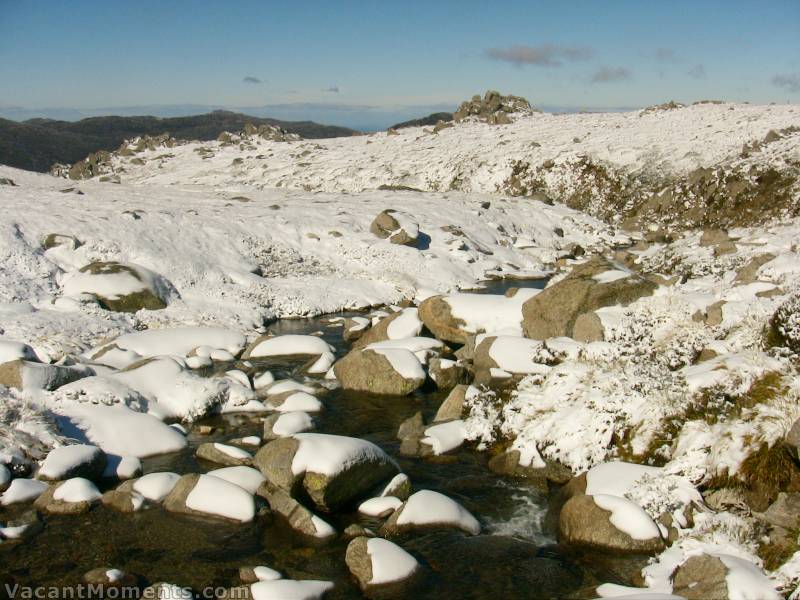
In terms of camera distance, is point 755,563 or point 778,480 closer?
point 755,563

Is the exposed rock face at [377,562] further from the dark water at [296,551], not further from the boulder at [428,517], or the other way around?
the boulder at [428,517]

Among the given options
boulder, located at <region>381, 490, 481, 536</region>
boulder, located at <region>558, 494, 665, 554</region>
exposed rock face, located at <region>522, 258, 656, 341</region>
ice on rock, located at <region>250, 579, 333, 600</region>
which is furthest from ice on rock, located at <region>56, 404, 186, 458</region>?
exposed rock face, located at <region>522, 258, 656, 341</region>

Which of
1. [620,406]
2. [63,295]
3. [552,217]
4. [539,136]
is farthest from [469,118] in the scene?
[620,406]

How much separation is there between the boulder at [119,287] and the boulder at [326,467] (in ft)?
49.7

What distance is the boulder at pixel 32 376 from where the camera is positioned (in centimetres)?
1491

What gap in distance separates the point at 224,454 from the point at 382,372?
519cm

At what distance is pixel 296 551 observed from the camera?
31.2 feet

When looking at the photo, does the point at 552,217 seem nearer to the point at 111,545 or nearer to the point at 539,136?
the point at 539,136

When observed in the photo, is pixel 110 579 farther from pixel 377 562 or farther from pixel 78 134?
pixel 78 134

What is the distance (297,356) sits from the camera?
2020 cm

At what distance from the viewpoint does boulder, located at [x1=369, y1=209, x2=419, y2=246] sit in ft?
116

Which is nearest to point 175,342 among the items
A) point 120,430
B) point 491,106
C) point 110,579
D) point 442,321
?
point 120,430

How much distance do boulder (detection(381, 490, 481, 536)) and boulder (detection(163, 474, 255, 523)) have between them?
7.72 ft

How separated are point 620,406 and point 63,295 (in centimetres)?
2064
